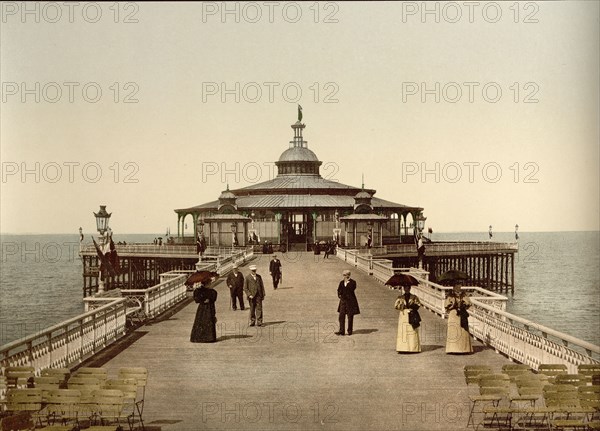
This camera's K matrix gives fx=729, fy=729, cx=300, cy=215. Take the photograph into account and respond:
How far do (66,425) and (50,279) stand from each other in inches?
3708

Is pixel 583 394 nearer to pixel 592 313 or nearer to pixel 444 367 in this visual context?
pixel 444 367

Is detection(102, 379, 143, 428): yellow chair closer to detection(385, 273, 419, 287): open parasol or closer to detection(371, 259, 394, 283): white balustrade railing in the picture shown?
detection(385, 273, 419, 287): open parasol

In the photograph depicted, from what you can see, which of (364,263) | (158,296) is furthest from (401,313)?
(364,263)

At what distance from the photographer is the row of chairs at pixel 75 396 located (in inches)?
407

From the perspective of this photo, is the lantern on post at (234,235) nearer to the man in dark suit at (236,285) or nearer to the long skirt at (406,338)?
the man in dark suit at (236,285)

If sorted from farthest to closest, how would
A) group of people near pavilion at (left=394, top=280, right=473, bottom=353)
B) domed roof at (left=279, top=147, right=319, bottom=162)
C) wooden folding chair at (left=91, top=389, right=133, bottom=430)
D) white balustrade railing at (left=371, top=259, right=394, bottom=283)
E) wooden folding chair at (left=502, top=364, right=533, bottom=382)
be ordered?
domed roof at (left=279, top=147, right=319, bottom=162), white balustrade railing at (left=371, top=259, right=394, bottom=283), group of people near pavilion at (left=394, top=280, right=473, bottom=353), wooden folding chair at (left=502, top=364, right=533, bottom=382), wooden folding chair at (left=91, top=389, right=133, bottom=430)

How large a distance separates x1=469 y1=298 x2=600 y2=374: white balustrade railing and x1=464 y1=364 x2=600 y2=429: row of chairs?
0.74 metres

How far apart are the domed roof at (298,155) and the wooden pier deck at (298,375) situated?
69067 millimetres

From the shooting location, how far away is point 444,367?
572 inches

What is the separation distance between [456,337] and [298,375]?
3896mm

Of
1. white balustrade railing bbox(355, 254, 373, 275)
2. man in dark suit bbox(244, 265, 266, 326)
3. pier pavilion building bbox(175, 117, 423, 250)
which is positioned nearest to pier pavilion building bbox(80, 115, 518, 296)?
pier pavilion building bbox(175, 117, 423, 250)

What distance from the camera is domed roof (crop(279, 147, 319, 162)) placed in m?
90.8

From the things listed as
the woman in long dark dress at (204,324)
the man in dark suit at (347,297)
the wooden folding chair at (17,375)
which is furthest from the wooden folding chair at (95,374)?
the man in dark suit at (347,297)

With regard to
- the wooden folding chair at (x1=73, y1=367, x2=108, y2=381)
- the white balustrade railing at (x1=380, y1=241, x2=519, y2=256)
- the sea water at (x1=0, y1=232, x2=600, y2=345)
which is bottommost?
the sea water at (x1=0, y1=232, x2=600, y2=345)
